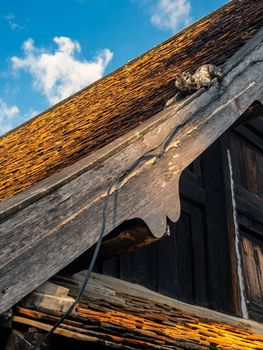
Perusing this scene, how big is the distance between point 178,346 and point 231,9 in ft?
13.6

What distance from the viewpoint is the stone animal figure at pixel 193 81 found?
12.2 feet

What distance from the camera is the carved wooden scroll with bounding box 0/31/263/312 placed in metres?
2.62

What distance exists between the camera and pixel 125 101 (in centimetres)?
490

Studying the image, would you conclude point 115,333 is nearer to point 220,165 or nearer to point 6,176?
point 6,176

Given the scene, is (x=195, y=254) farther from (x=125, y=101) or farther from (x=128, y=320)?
(x=128, y=320)

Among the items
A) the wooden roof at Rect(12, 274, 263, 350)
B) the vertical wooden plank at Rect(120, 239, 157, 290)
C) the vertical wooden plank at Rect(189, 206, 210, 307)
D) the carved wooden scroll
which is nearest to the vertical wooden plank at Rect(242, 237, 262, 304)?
the vertical wooden plank at Rect(189, 206, 210, 307)

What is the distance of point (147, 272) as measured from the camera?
171 inches

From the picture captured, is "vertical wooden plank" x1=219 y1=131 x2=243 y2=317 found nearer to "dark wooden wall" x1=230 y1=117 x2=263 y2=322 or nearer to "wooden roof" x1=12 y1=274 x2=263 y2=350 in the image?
"dark wooden wall" x1=230 y1=117 x2=263 y2=322

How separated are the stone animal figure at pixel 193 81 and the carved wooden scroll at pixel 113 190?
0.19 feet

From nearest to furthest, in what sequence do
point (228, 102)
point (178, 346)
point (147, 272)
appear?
point (178, 346), point (228, 102), point (147, 272)

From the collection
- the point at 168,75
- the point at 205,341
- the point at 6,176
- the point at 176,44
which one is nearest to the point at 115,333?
the point at 205,341

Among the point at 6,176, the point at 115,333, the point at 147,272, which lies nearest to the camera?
the point at 115,333

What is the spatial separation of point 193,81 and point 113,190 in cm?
108

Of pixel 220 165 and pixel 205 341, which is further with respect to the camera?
pixel 220 165
